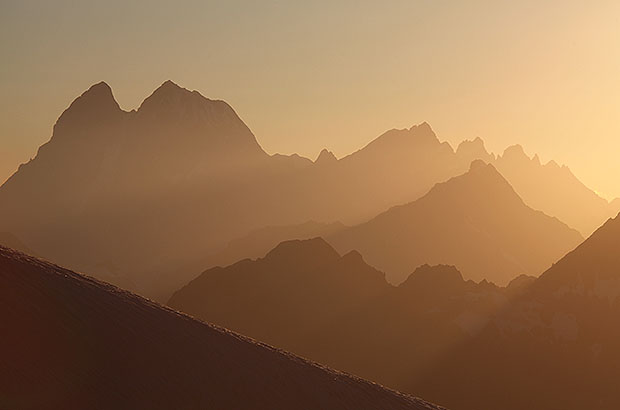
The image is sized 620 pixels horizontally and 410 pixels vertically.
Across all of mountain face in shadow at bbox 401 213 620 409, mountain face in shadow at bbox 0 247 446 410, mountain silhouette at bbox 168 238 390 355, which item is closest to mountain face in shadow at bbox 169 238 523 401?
mountain silhouette at bbox 168 238 390 355

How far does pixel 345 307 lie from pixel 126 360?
73514 mm

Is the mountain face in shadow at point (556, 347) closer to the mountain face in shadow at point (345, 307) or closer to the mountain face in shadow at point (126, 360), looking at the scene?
the mountain face in shadow at point (345, 307)

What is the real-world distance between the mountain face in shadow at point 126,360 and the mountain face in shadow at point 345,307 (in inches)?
2189

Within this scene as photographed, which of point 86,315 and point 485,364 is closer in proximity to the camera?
point 86,315

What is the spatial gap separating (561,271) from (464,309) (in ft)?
45.2

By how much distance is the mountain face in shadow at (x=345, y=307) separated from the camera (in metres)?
84.2

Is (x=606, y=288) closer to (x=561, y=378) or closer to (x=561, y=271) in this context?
(x=561, y=271)

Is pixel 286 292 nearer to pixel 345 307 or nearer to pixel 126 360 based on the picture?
pixel 345 307

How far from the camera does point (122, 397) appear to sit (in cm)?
2000

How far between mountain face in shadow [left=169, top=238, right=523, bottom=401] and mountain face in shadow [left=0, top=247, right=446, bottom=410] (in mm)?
55589

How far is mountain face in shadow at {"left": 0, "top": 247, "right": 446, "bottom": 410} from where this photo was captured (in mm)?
19750

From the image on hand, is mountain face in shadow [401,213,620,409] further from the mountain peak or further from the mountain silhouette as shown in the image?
the mountain peak

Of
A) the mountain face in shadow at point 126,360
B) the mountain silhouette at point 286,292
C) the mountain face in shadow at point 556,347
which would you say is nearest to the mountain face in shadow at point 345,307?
the mountain silhouette at point 286,292

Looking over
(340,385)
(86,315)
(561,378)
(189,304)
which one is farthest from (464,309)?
(86,315)
